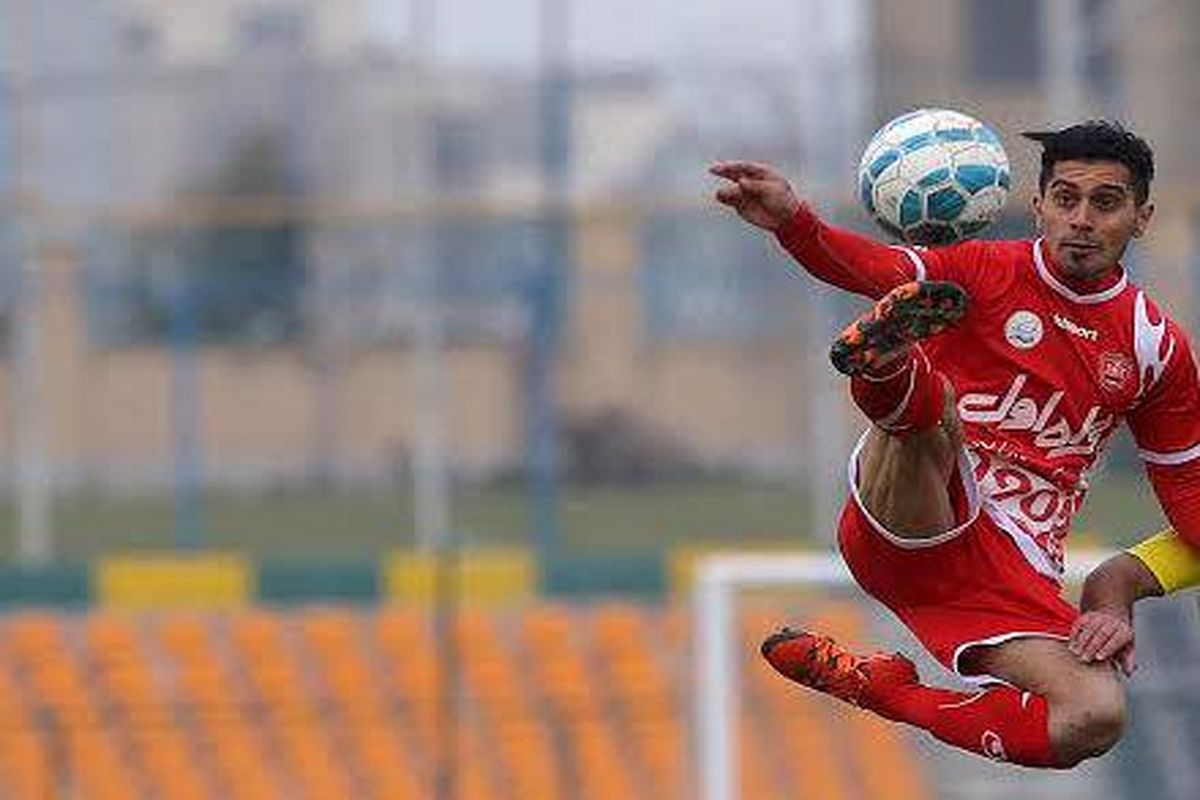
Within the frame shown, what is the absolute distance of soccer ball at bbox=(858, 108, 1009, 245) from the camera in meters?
8.37

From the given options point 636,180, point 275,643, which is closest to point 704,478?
point 636,180

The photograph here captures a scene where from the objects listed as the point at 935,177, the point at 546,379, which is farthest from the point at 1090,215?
the point at 546,379

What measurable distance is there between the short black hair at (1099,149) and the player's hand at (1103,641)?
41.5 inches

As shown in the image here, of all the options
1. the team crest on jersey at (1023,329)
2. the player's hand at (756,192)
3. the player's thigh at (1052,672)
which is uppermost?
the player's hand at (756,192)

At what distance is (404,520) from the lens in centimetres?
2053

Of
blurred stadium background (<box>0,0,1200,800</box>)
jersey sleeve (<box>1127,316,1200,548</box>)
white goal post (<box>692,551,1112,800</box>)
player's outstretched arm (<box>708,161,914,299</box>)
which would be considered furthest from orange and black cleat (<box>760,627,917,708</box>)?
blurred stadium background (<box>0,0,1200,800</box>)

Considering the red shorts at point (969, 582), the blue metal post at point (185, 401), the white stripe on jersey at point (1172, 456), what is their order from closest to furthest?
the red shorts at point (969, 582) < the white stripe on jersey at point (1172, 456) < the blue metal post at point (185, 401)

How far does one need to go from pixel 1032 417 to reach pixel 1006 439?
87mm

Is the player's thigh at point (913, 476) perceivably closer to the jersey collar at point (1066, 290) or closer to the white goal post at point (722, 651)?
the jersey collar at point (1066, 290)

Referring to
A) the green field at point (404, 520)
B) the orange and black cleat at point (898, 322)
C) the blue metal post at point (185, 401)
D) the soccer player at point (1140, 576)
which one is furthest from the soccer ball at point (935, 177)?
the blue metal post at point (185, 401)

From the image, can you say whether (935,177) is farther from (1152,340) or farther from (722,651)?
(722,651)

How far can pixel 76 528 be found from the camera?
67.1 ft

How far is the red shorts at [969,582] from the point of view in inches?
350

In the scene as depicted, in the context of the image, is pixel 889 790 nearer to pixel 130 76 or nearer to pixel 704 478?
pixel 704 478
